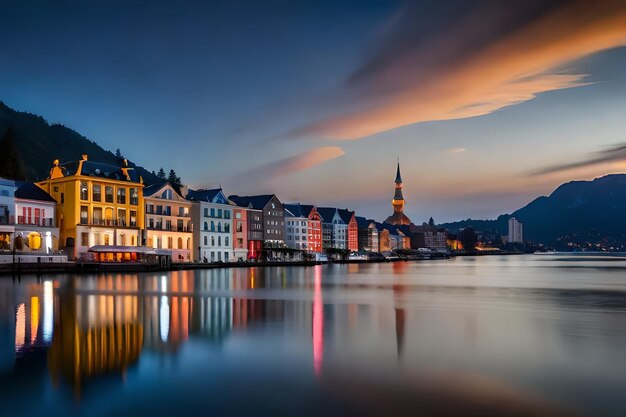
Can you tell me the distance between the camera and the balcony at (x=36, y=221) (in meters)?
69.5

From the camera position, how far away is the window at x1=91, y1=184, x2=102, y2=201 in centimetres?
7811

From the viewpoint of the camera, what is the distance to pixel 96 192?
78.6 m

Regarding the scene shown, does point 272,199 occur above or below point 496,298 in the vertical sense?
above

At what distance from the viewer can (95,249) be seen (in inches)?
2901

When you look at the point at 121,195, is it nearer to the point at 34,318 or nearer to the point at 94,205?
the point at 94,205

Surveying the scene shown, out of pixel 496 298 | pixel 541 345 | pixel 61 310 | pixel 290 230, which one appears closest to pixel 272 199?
pixel 290 230

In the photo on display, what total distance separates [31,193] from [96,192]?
8.52m

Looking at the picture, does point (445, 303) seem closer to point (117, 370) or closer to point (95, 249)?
point (117, 370)

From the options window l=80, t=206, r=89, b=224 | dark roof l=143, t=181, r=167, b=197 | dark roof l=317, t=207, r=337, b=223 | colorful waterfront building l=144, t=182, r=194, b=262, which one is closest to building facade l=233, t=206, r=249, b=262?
colorful waterfront building l=144, t=182, r=194, b=262

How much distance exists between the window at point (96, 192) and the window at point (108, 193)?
86 cm

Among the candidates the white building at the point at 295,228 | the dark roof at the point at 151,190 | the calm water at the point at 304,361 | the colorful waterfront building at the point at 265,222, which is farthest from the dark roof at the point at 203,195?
the calm water at the point at 304,361

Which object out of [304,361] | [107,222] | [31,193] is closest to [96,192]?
[107,222]

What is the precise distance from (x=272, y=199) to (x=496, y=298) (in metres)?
96.0

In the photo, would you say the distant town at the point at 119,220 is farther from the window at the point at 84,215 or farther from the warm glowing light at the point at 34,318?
the warm glowing light at the point at 34,318
